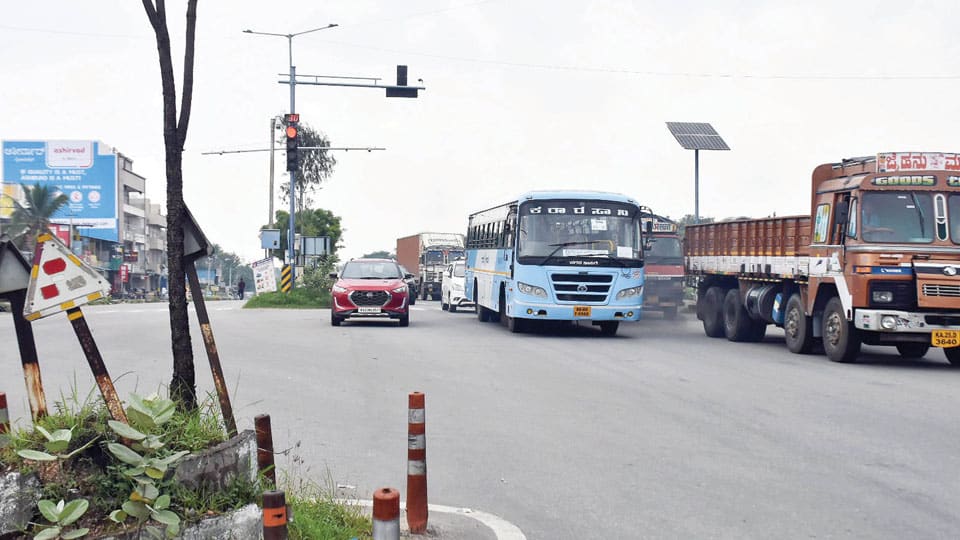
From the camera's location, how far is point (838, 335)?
598 inches

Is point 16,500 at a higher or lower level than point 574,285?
lower

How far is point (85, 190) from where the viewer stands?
2657 inches

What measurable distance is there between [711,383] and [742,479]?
570 centimetres

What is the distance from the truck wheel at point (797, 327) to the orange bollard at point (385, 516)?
44.9 ft

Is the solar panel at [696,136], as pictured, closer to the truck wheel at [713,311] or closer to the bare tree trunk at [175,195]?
the truck wheel at [713,311]

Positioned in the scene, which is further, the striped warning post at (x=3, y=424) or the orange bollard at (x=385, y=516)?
the striped warning post at (x=3, y=424)

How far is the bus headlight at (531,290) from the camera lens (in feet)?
65.9

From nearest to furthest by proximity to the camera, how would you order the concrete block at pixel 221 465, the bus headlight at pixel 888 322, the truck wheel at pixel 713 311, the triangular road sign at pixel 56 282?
the concrete block at pixel 221 465 < the triangular road sign at pixel 56 282 < the bus headlight at pixel 888 322 < the truck wheel at pixel 713 311

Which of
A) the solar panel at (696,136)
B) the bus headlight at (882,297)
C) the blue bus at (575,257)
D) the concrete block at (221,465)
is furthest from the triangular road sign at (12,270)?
the solar panel at (696,136)

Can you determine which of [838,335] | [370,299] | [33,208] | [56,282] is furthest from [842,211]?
[33,208]

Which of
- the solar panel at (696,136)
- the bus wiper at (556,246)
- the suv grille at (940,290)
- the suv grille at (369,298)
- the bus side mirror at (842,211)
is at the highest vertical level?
the solar panel at (696,136)

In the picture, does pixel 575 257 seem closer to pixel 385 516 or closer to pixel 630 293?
pixel 630 293

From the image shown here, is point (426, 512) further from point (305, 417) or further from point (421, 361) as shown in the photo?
point (421, 361)

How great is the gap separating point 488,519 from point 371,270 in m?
18.8
